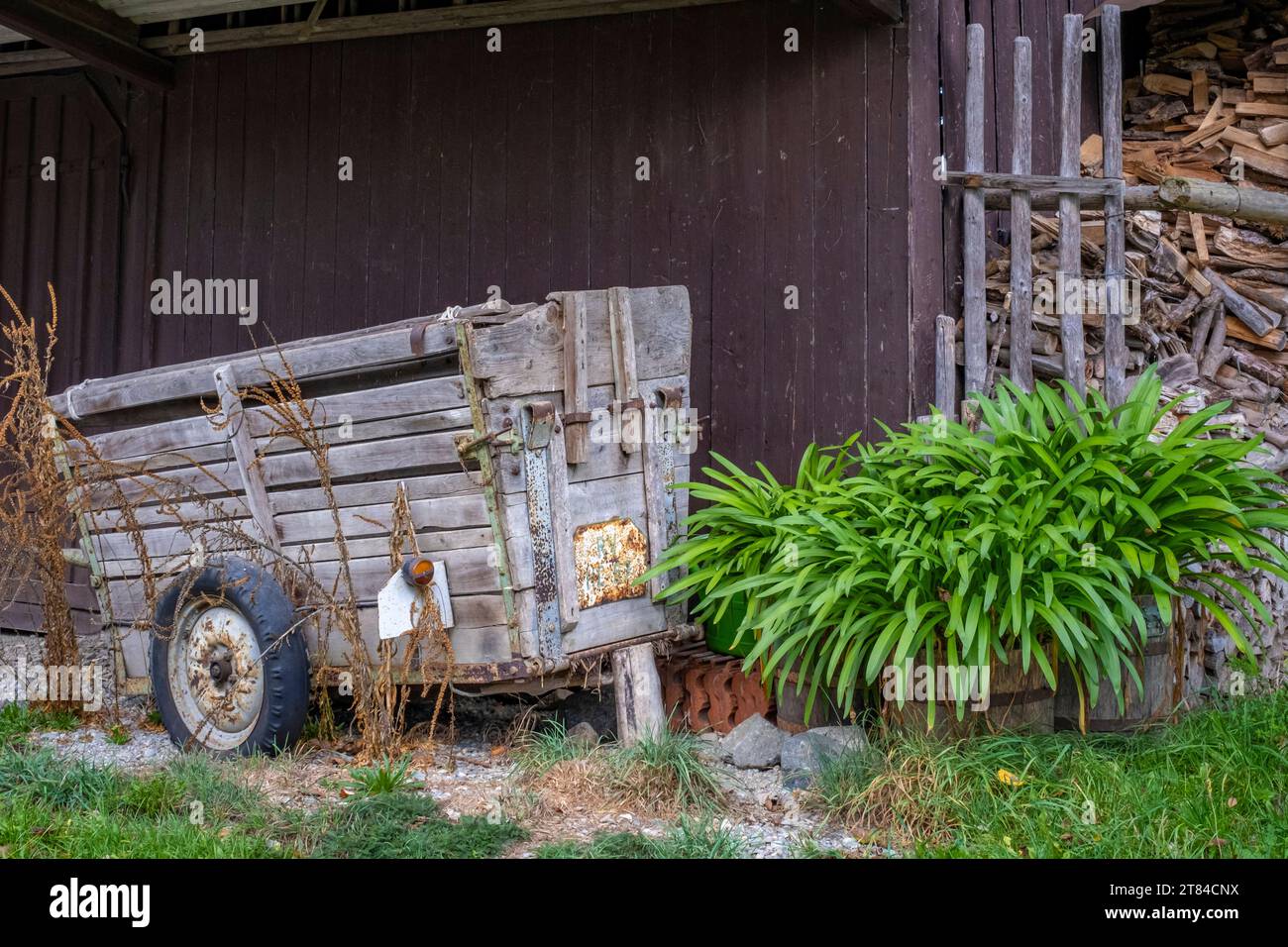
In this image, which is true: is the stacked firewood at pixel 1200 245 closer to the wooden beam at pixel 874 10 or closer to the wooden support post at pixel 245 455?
the wooden beam at pixel 874 10

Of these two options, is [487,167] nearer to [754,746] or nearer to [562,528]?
[562,528]

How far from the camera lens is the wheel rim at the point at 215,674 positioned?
5203 mm

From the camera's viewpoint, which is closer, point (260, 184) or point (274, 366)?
point (274, 366)

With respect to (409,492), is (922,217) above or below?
above

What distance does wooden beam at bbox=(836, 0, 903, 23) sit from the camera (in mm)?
5688

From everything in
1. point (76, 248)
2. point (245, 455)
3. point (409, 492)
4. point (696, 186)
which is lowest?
point (409, 492)

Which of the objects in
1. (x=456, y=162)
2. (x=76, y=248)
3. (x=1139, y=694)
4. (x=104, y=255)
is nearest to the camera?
(x=1139, y=694)

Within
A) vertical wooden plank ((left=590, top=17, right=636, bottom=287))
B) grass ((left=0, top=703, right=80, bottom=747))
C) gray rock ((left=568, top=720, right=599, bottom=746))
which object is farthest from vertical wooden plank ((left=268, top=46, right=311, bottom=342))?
gray rock ((left=568, top=720, right=599, bottom=746))

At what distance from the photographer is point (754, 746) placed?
5.19 meters

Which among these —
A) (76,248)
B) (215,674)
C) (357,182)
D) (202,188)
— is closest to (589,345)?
(215,674)

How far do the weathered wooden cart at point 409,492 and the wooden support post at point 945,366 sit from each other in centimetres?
123

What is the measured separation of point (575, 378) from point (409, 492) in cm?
84

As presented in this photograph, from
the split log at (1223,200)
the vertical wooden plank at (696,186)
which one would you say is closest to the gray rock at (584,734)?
the vertical wooden plank at (696,186)
